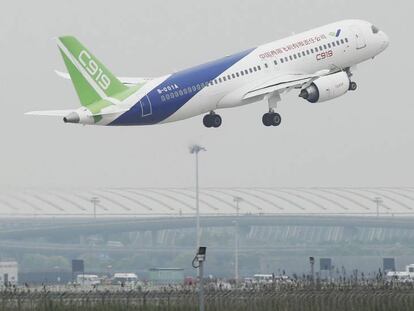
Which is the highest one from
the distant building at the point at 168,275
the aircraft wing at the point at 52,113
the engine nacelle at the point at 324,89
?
the engine nacelle at the point at 324,89

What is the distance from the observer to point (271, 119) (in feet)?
392

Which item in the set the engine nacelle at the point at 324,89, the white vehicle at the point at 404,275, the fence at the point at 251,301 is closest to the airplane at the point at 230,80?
the engine nacelle at the point at 324,89

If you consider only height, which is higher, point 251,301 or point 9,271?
point 9,271

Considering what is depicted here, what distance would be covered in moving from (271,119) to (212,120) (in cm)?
448

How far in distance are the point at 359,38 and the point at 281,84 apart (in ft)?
33.2

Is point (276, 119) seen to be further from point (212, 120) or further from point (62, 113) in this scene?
point (62, 113)

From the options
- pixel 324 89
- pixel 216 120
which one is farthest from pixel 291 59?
pixel 216 120

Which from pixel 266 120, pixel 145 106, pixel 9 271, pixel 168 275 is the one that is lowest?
pixel 168 275

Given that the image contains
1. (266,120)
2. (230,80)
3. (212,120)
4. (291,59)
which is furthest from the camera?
(212,120)

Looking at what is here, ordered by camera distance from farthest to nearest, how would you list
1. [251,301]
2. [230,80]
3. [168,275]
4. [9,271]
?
[9,271]
[168,275]
[230,80]
[251,301]

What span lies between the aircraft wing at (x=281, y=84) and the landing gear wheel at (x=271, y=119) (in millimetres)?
2177

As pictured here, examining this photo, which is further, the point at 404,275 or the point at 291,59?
the point at 404,275

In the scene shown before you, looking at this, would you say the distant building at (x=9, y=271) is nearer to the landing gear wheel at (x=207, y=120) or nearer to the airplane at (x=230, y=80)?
the airplane at (x=230, y=80)

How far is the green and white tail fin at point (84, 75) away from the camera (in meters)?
110
